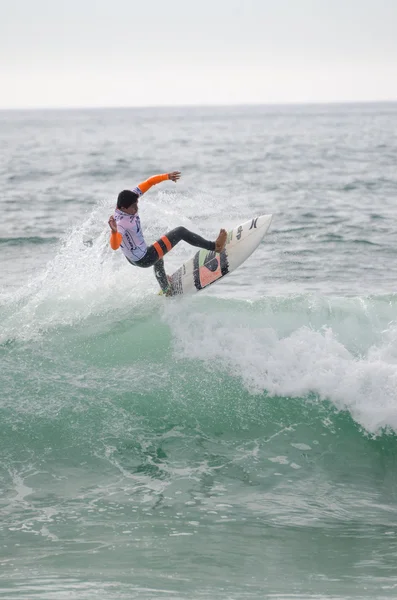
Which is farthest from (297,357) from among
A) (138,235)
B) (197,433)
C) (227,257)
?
(138,235)

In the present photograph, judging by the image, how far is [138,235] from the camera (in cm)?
935

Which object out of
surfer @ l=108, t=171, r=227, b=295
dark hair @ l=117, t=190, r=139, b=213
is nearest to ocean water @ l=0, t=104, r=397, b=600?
surfer @ l=108, t=171, r=227, b=295

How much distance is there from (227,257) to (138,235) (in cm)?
147

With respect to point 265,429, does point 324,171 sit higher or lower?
higher

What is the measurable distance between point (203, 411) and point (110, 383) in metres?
1.33

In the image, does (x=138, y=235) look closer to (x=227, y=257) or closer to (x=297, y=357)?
(x=227, y=257)

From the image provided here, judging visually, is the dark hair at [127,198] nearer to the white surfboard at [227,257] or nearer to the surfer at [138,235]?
the surfer at [138,235]

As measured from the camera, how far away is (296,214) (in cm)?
2114

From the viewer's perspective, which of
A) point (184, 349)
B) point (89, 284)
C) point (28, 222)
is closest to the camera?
point (184, 349)

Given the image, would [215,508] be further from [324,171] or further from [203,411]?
[324,171]

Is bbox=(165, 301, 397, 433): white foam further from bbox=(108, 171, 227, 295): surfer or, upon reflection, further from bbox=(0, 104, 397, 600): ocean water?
bbox=(108, 171, 227, 295): surfer

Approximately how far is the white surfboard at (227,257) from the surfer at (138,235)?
70 cm

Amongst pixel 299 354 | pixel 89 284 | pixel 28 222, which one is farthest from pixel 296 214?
pixel 299 354

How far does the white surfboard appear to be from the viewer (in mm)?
10242
